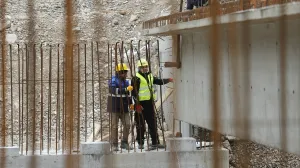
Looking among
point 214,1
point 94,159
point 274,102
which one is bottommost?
point 94,159

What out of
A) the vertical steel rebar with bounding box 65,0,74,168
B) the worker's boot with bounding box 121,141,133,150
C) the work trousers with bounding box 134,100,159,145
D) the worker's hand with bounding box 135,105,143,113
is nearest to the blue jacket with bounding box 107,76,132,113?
the worker's hand with bounding box 135,105,143,113

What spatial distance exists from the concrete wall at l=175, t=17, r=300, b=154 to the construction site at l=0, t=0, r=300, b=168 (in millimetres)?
12

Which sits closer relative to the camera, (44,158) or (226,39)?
(226,39)

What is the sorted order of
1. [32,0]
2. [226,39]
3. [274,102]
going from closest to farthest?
[32,0]
[226,39]
[274,102]

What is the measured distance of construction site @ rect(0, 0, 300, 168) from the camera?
2.44 metres

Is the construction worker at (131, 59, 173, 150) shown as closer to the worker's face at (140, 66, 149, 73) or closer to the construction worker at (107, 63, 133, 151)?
the worker's face at (140, 66, 149, 73)

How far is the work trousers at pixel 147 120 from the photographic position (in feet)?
31.1

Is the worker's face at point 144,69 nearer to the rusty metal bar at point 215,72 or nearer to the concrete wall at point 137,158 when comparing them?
the concrete wall at point 137,158

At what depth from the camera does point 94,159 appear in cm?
875

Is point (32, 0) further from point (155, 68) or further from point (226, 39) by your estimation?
point (155, 68)

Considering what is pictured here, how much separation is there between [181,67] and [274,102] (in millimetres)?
4412

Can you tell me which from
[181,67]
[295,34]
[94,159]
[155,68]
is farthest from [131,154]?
[295,34]

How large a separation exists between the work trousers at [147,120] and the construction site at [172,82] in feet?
0.05

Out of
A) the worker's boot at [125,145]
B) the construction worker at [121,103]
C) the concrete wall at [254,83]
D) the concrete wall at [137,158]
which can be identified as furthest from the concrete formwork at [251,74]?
the worker's boot at [125,145]
